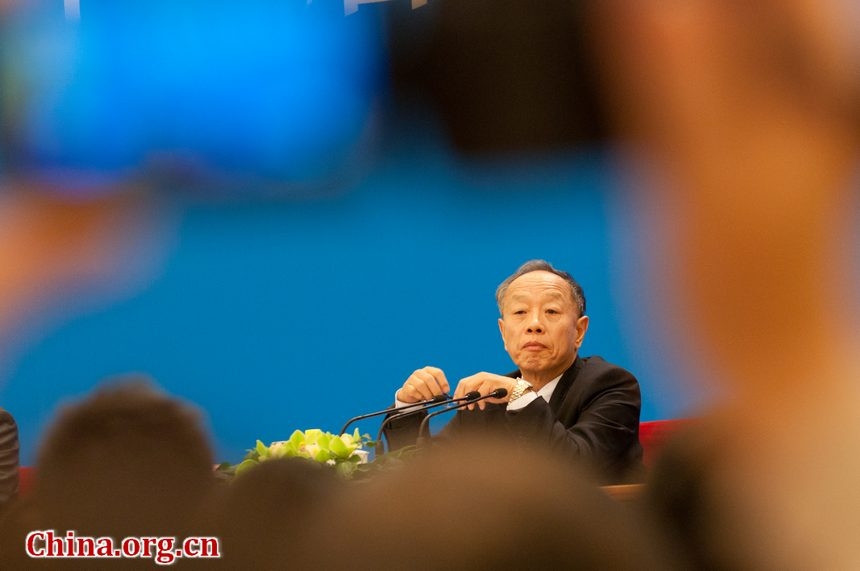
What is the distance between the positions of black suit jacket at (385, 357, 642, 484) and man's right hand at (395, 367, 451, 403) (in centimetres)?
7

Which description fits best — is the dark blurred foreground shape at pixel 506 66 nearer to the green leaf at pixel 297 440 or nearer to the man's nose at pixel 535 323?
the green leaf at pixel 297 440

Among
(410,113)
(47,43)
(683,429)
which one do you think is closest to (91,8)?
(47,43)

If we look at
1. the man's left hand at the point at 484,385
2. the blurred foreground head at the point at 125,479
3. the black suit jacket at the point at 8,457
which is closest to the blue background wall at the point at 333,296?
the black suit jacket at the point at 8,457

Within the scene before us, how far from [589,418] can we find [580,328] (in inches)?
8.6

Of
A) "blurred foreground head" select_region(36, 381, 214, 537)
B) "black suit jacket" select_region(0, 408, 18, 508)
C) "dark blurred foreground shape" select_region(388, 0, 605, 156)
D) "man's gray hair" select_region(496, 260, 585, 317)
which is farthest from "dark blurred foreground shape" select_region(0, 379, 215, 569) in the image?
"man's gray hair" select_region(496, 260, 585, 317)

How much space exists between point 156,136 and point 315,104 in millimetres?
221

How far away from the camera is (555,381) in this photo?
1830 mm

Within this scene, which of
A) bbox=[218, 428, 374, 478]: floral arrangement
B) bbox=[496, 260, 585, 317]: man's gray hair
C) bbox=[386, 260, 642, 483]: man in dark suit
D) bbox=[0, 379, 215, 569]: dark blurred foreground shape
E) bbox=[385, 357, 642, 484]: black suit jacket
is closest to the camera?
bbox=[0, 379, 215, 569]: dark blurred foreground shape

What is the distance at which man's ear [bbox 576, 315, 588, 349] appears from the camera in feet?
5.84

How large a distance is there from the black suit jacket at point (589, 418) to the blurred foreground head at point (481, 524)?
2.44ft

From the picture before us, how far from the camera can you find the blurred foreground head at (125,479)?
0.78 meters

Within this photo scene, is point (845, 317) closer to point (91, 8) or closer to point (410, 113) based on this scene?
point (410, 113)

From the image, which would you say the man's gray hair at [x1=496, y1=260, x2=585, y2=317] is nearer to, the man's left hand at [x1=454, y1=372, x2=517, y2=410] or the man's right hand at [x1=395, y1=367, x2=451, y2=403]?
the man's right hand at [x1=395, y1=367, x2=451, y2=403]

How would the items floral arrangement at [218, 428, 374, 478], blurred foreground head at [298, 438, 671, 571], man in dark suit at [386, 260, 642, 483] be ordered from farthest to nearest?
1. man in dark suit at [386, 260, 642, 483]
2. floral arrangement at [218, 428, 374, 478]
3. blurred foreground head at [298, 438, 671, 571]
